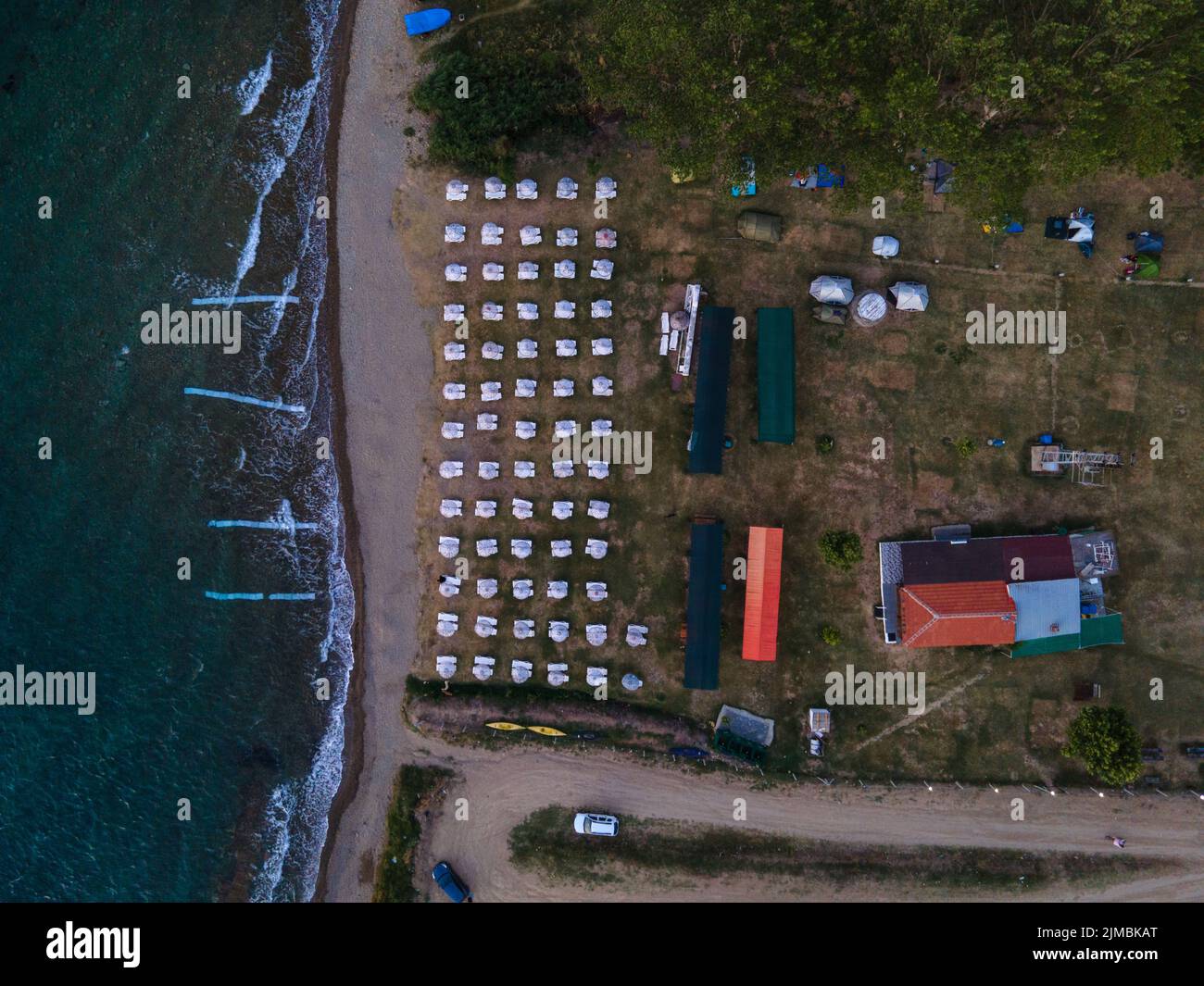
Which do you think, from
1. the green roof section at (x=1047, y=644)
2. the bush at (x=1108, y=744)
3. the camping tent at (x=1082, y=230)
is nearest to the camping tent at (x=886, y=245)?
the camping tent at (x=1082, y=230)

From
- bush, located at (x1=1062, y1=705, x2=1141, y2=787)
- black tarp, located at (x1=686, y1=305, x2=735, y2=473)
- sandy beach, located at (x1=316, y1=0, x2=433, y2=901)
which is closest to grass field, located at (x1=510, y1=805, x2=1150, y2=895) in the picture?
bush, located at (x1=1062, y1=705, x2=1141, y2=787)

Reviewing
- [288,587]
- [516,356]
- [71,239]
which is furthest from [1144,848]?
[71,239]

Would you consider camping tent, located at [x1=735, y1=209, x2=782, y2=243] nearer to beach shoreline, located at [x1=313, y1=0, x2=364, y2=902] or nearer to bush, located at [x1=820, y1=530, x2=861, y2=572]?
bush, located at [x1=820, y1=530, x2=861, y2=572]

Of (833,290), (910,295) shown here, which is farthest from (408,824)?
(910,295)

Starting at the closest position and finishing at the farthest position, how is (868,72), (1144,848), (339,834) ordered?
(868,72), (1144,848), (339,834)

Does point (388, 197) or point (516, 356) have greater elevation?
point (388, 197)

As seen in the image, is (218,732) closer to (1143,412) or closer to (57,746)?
(57,746)
